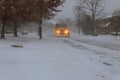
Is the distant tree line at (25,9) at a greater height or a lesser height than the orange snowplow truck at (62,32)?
greater

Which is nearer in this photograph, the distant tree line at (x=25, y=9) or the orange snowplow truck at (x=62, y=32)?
the distant tree line at (x=25, y=9)

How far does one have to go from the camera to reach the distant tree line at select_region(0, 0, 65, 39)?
32.2m

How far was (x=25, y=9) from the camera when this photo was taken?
112 ft

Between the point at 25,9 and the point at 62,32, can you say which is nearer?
the point at 25,9

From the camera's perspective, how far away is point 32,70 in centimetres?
1034

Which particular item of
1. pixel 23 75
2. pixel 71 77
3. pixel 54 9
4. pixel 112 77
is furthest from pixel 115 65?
pixel 54 9

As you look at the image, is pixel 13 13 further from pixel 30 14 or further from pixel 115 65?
pixel 115 65

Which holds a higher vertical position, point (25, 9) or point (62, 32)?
point (25, 9)

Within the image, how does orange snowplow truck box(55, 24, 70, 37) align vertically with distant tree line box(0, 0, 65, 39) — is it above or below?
below

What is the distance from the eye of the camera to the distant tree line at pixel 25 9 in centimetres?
3219

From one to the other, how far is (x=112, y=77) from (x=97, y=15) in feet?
228

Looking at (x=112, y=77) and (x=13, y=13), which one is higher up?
(x=13, y=13)

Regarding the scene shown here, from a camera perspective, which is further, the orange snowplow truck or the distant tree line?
the orange snowplow truck

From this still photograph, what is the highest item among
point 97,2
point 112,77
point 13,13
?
point 97,2
